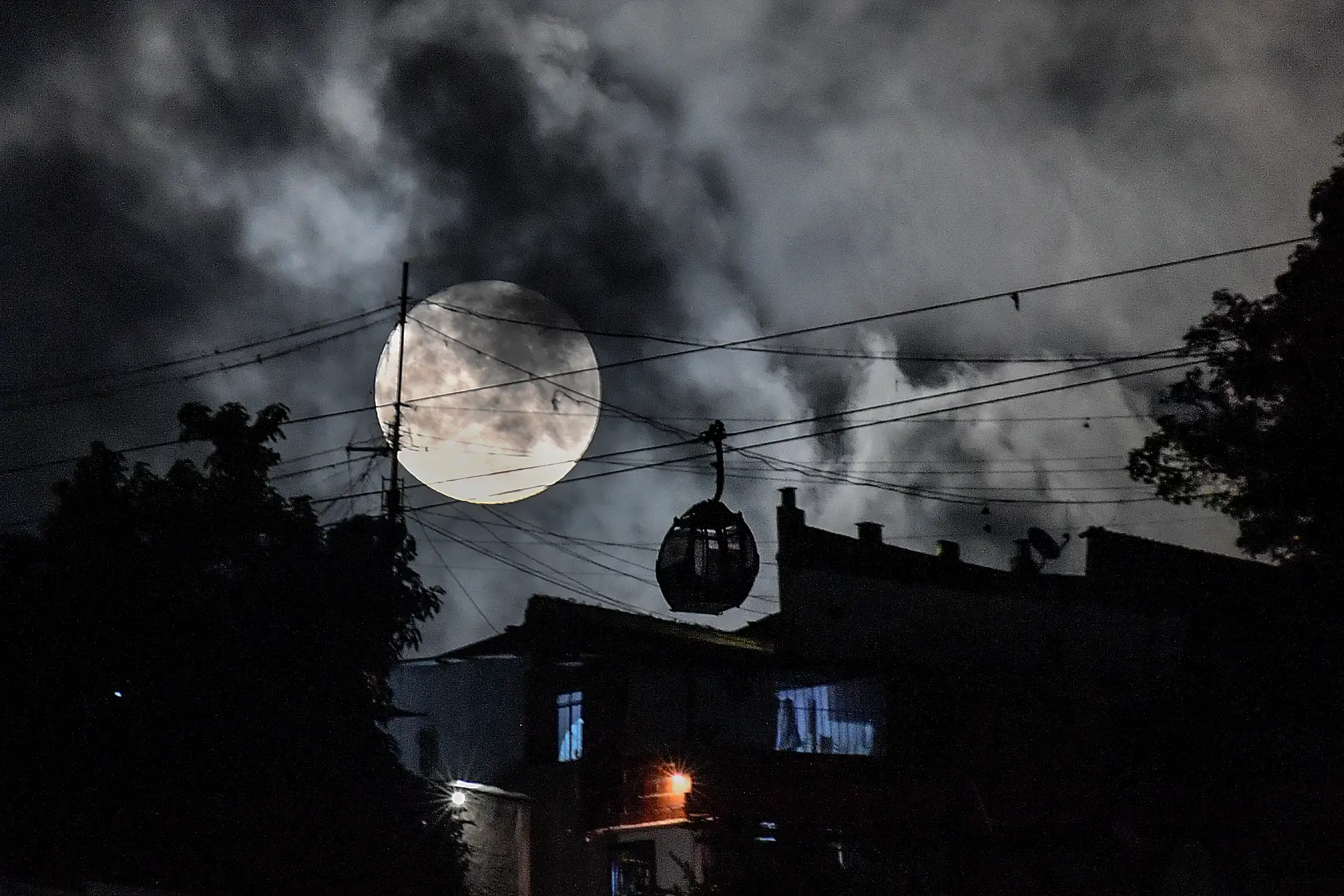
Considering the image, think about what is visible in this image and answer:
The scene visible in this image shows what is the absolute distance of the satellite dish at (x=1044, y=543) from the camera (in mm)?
30188

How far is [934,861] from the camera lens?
21.3 meters

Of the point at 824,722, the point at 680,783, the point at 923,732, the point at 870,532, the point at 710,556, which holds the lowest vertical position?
the point at 680,783

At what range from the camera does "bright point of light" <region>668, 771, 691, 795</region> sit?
22.0 m

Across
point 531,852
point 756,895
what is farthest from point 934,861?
point 531,852

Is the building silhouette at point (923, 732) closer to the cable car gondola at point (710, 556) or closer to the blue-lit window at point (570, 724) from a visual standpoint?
the blue-lit window at point (570, 724)

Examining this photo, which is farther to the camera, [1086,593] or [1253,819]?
[1086,593]

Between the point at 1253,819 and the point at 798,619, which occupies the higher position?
the point at 798,619

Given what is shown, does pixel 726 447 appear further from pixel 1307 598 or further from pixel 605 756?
pixel 1307 598

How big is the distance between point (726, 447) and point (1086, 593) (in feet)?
55.0

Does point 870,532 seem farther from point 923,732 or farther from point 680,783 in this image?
point 680,783

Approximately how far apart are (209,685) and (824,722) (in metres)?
13.1

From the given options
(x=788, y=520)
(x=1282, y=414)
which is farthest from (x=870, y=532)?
(x=1282, y=414)

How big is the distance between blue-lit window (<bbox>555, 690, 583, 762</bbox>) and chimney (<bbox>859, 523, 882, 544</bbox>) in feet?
36.6

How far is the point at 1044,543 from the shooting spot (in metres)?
30.2
